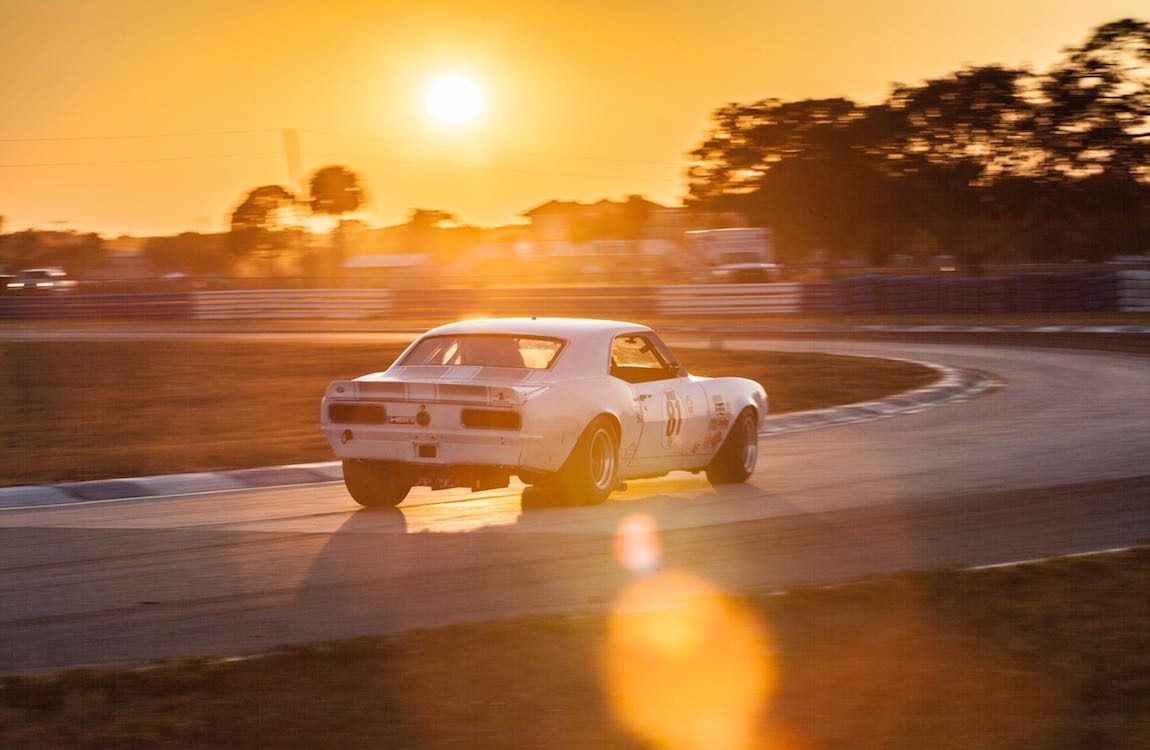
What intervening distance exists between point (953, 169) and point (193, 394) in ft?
160

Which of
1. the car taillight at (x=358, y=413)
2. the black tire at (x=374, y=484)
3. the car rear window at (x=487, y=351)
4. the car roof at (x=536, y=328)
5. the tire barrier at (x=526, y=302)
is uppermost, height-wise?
the car roof at (x=536, y=328)

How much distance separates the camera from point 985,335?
33469 millimetres

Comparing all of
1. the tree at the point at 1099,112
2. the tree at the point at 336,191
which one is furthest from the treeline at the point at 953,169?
the tree at the point at 336,191

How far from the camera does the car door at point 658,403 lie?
1045cm

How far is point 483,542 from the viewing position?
8.67 metres

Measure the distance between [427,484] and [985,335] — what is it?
25.7 meters

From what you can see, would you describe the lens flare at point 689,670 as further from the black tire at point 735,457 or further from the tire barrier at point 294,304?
the tire barrier at point 294,304

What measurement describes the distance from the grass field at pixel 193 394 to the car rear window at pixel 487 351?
3087 mm

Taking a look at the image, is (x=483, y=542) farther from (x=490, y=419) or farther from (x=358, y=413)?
(x=358, y=413)

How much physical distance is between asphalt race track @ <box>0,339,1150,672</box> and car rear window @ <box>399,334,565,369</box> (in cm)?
95

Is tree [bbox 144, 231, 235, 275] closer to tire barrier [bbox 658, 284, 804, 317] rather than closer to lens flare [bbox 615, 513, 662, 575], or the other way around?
tire barrier [bbox 658, 284, 804, 317]

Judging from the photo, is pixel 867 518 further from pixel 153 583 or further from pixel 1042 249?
pixel 1042 249

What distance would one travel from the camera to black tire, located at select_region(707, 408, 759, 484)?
11.4 meters

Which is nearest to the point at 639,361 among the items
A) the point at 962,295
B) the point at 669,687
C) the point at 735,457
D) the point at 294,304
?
the point at 735,457
